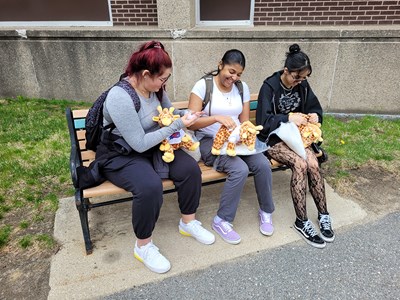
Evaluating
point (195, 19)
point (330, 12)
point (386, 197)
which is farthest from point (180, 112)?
point (330, 12)

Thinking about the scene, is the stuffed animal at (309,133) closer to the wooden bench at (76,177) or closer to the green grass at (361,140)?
the wooden bench at (76,177)

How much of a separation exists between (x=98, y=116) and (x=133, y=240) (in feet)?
3.31

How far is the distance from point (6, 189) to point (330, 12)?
16.1ft

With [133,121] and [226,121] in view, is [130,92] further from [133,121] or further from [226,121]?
[226,121]

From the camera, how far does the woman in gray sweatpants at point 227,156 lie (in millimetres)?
2699

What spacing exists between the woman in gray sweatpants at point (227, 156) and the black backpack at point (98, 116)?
62 centimetres

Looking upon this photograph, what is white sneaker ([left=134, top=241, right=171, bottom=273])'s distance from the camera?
2414 mm

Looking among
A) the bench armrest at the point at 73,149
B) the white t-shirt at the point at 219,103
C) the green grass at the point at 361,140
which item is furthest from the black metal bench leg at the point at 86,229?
the green grass at the point at 361,140

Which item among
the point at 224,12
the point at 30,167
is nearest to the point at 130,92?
the point at 30,167

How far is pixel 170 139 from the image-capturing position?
8.45ft

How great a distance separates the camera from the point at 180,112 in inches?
112

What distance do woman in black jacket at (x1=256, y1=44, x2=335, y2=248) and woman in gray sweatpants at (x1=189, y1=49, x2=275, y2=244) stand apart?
0.68 ft

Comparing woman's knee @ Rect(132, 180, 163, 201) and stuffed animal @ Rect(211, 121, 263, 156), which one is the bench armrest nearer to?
woman's knee @ Rect(132, 180, 163, 201)

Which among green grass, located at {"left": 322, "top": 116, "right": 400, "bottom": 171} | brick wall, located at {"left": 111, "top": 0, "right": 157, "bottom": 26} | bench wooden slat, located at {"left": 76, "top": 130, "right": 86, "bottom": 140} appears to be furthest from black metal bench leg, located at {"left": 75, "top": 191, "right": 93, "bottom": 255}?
brick wall, located at {"left": 111, "top": 0, "right": 157, "bottom": 26}
